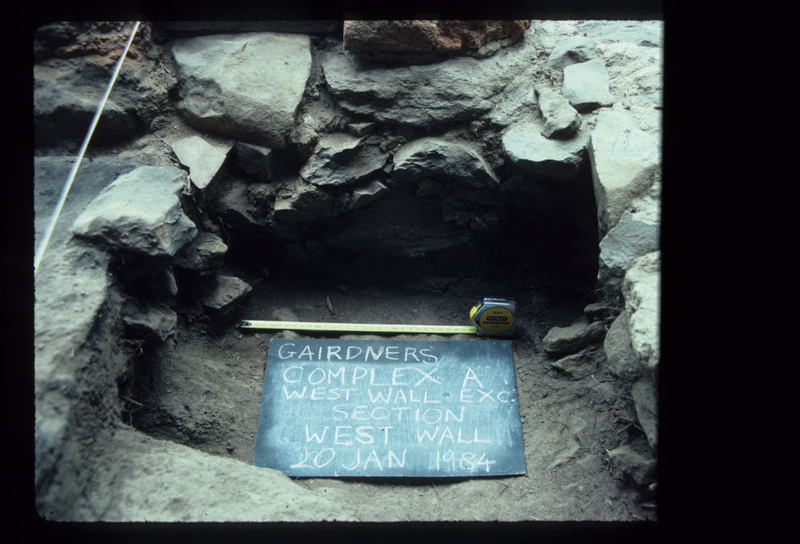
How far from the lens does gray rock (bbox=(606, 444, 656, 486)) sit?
184 centimetres

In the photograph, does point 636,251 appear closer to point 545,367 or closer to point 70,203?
point 545,367

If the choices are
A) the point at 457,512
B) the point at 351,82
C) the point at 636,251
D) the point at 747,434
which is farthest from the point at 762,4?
the point at 351,82

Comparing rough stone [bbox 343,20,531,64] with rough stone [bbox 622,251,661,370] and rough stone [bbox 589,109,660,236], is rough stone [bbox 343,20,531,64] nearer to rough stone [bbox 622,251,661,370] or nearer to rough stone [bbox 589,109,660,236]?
rough stone [bbox 589,109,660,236]

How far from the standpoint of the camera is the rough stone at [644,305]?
171cm

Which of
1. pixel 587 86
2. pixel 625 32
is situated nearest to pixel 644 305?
pixel 587 86

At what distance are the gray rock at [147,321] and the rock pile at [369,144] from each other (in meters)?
0.01

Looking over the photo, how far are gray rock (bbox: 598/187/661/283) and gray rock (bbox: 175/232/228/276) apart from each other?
1.30 meters

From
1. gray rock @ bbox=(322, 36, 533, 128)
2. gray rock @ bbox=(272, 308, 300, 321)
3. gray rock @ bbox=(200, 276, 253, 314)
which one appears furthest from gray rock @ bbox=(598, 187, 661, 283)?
gray rock @ bbox=(200, 276, 253, 314)

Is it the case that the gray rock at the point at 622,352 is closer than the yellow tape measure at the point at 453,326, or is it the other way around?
the gray rock at the point at 622,352

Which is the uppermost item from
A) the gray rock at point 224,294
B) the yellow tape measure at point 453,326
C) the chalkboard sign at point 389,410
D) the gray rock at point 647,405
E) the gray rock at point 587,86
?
the gray rock at point 587,86

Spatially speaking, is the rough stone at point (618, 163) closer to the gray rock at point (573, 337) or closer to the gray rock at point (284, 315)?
the gray rock at point (573, 337)

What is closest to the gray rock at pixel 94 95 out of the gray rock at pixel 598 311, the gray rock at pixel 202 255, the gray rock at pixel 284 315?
the gray rock at pixel 202 255

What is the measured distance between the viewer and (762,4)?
43.4 inches

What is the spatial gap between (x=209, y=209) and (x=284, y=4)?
1.44 m
